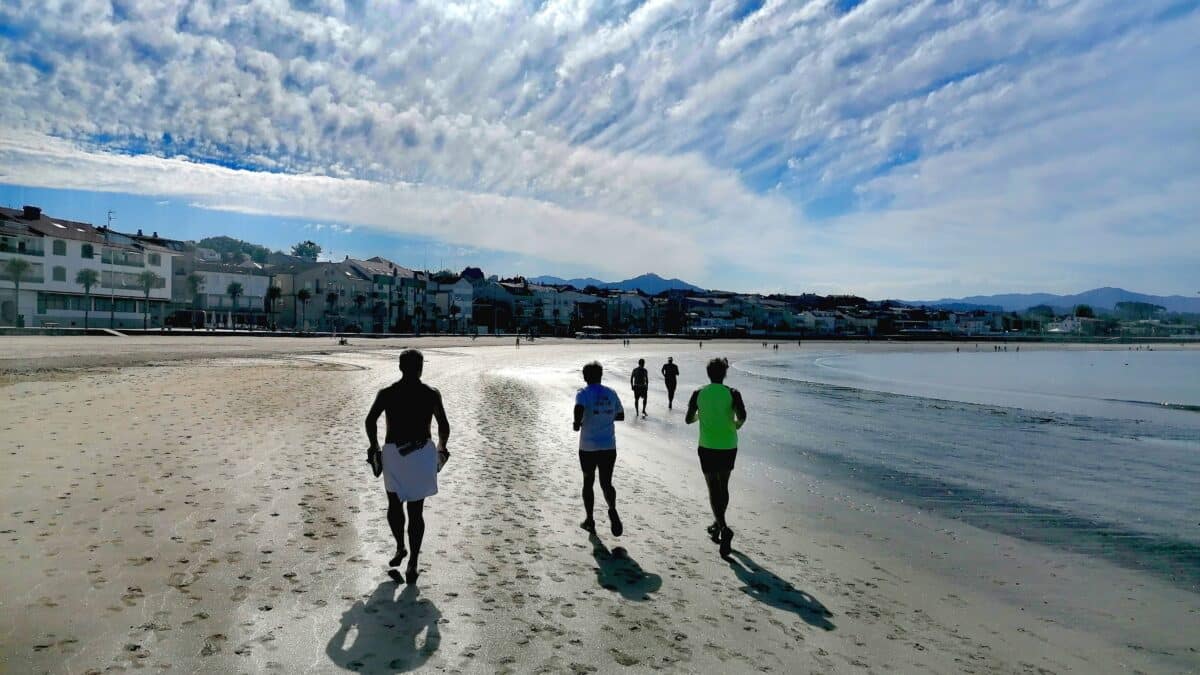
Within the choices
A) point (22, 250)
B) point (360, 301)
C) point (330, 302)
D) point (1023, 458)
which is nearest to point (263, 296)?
point (330, 302)

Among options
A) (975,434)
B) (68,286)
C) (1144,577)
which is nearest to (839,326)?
(68,286)

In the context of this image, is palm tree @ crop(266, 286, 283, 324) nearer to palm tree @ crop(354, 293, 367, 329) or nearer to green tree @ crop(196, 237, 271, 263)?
palm tree @ crop(354, 293, 367, 329)

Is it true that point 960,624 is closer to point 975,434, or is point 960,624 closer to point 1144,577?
point 1144,577

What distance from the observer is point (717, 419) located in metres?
6.68

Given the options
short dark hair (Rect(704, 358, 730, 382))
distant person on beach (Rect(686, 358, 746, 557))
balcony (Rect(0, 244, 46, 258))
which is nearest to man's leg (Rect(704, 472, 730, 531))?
distant person on beach (Rect(686, 358, 746, 557))

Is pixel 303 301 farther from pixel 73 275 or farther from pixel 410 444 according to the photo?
pixel 410 444

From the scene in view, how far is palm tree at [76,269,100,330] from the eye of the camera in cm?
6400

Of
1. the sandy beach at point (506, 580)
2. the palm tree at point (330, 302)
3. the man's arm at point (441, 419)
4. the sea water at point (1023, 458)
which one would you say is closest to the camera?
the sandy beach at point (506, 580)

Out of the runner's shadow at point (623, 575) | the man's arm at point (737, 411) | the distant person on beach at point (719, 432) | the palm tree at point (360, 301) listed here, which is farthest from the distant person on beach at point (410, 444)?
the palm tree at point (360, 301)

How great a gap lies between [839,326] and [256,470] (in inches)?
7423

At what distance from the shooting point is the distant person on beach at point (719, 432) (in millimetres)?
6645

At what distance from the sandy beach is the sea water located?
105 cm

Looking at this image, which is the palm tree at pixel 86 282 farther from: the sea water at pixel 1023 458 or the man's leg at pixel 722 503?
the man's leg at pixel 722 503

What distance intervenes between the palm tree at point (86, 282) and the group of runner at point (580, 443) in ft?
238
